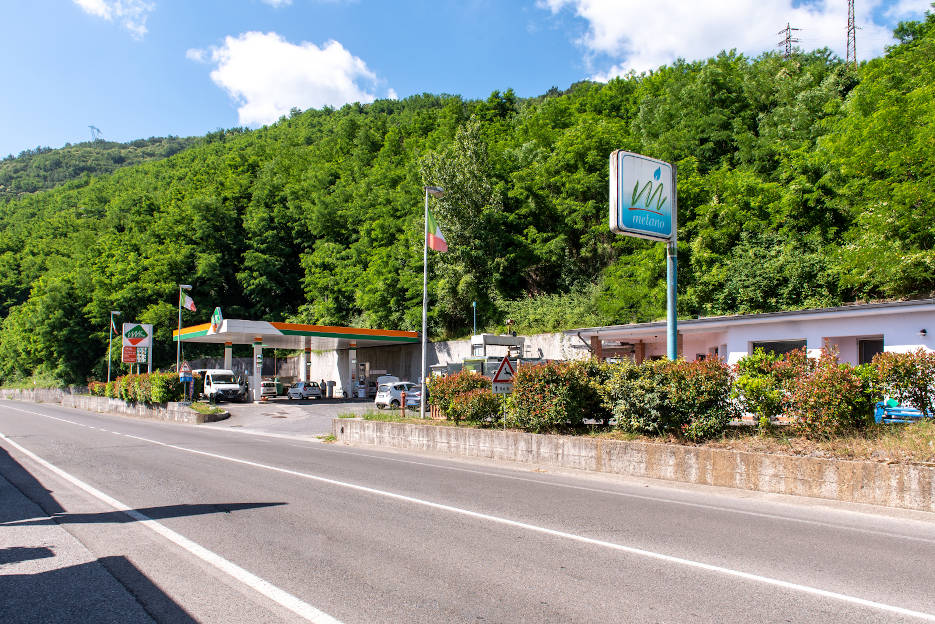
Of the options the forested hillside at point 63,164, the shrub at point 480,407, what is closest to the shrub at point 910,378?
the shrub at point 480,407

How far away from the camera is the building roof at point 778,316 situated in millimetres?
18453

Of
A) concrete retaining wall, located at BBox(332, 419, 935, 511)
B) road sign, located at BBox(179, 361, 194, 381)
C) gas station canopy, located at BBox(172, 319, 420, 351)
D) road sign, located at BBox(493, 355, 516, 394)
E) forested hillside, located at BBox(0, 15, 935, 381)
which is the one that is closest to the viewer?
concrete retaining wall, located at BBox(332, 419, 935, 511)

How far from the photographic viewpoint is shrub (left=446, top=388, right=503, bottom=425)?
55.8 ft

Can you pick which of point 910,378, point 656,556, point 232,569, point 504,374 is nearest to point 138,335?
point 504,374

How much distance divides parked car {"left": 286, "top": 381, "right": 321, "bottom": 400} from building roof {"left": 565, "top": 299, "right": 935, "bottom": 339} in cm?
2508

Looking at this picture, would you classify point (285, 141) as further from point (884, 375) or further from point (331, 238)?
A: point (884, 375)

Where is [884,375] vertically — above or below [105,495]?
above

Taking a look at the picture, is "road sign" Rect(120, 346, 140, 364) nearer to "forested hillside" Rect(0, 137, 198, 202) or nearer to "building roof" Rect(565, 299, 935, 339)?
"building roof" Rect(565, 299, 935, 339)

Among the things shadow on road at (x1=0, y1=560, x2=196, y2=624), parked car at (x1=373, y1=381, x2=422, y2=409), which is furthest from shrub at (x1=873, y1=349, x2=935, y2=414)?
parked car at (x1=373, y1=381, x2=422, y2=409)

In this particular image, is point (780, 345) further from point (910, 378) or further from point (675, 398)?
point (910, 378)

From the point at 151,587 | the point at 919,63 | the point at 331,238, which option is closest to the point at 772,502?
the point at 151,587

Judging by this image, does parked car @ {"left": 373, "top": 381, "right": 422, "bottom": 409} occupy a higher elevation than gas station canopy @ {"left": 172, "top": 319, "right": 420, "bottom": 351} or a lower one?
lower

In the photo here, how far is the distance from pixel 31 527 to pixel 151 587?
3720 millimetres

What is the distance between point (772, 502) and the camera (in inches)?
380
